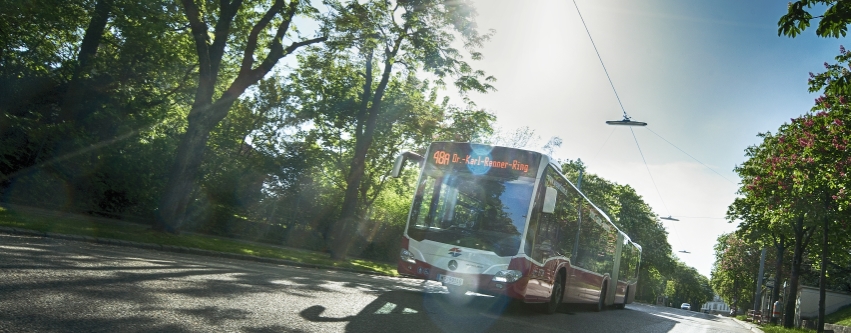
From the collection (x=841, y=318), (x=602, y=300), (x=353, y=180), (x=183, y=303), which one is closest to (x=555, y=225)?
(x=183, y=303)

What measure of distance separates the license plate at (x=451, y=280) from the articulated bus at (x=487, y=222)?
2 centimetres

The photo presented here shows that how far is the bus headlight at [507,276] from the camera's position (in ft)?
34.2

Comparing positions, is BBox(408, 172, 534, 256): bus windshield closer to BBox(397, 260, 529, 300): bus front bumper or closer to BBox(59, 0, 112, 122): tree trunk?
BBox(397, 260, 529, 300): bus front bumper

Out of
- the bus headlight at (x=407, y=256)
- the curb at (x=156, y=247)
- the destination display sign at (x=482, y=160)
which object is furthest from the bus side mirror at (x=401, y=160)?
the curb at (x=156, y=247)

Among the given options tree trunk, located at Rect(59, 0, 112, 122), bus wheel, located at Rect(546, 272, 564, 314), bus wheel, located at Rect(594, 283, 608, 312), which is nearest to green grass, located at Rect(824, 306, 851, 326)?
bus wheel, located at Rect(594, 283, 608, 312)

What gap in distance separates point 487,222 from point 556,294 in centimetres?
311

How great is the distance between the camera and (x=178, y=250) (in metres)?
15.1

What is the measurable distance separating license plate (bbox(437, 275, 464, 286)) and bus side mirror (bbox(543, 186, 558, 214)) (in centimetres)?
192

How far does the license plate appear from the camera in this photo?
10.7m

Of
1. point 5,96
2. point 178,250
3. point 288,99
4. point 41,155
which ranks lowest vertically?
point 178,250

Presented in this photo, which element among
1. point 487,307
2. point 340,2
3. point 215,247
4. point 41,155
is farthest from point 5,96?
point 487,307

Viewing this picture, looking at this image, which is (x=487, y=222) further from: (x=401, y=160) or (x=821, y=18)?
(x=821, y=18)

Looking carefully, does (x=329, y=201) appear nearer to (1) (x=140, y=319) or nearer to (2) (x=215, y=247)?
(2) (x=215, y=247)

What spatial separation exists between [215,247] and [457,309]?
9.47 m
